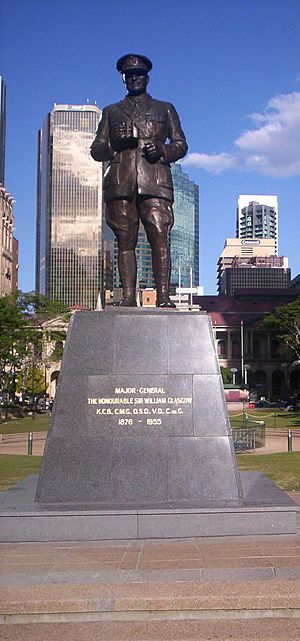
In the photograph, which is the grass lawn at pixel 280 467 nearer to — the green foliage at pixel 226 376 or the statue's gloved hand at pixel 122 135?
the statue's gloved hand at pixel 122 135

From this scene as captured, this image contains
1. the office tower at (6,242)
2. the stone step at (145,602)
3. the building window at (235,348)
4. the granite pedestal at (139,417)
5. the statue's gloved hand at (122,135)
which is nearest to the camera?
the stone step at (145,602)

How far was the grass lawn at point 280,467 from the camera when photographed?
13.8 m

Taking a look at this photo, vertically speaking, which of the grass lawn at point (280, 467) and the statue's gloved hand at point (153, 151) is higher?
the statue's gloved hand at point (153, 151)

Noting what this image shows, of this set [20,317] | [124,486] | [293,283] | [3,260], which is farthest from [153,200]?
[293,283]

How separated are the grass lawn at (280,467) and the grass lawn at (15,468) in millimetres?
5454

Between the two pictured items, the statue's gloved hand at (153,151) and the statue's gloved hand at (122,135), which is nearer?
the statue's gloved hand at (153,151)

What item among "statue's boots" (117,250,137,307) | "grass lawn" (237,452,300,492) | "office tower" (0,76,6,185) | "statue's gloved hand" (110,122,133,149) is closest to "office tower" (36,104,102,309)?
"office tower" (0,76,6,185)

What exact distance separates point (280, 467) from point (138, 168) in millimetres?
9845

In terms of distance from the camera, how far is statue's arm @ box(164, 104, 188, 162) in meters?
9.91

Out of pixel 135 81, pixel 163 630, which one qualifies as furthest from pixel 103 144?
pixel 163 630

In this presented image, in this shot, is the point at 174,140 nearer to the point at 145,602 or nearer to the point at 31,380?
the point at 145,602

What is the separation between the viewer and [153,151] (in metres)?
9.51

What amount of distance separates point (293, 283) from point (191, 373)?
117062 millimetres

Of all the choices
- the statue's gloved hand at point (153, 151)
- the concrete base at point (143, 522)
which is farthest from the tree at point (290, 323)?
the concrete base at point (143, 522)
